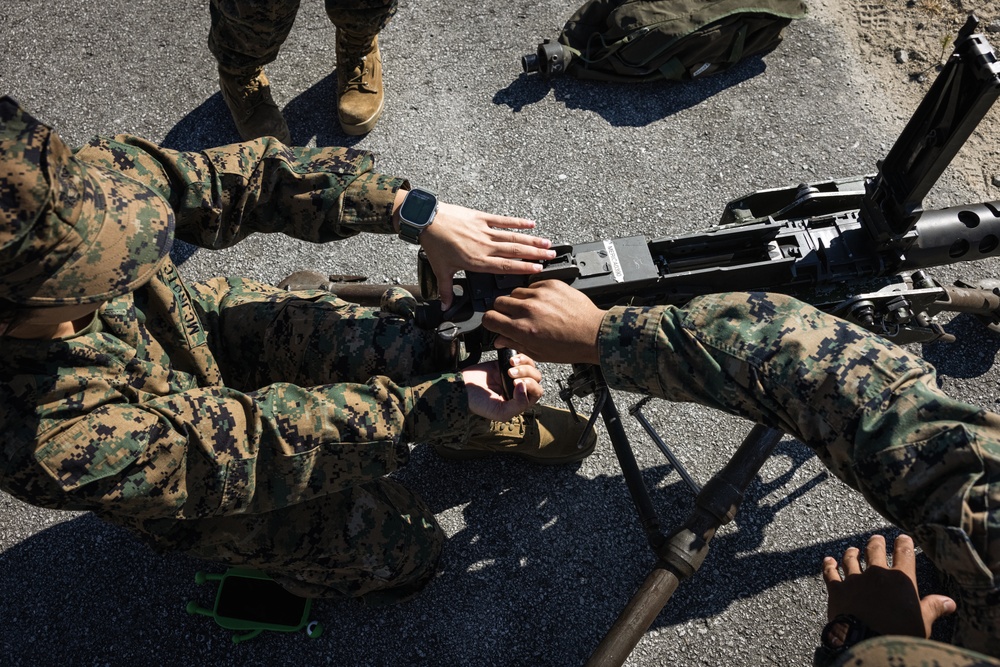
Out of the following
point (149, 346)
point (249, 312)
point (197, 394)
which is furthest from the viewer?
point (249, 312)

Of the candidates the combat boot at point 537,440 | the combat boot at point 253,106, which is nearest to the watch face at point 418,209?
the combat boot at point 537,440

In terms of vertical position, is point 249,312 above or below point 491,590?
above

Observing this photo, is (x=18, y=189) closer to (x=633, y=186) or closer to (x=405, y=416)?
(x=405, y=416)

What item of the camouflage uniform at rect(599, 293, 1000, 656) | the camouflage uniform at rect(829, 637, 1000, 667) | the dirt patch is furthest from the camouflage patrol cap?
the dirt patch

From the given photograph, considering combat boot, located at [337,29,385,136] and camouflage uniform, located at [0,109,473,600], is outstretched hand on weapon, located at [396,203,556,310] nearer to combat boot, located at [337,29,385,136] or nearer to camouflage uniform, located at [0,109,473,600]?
camouflage uniform, located at [0,109,473,600]

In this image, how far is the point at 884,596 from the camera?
2.27 m

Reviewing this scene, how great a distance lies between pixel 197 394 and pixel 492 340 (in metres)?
0.99

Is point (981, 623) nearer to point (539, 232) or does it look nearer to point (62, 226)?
point (62, 226)

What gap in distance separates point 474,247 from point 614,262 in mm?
485

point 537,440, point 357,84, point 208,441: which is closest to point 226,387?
point 208,441

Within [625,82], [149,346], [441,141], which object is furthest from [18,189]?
[625,82]

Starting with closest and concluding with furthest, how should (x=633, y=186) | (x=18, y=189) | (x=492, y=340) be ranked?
(x=18, y=189), (x=492, y=340), (x=633, y=186)

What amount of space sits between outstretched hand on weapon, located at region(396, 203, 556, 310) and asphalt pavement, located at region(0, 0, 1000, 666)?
1.30m

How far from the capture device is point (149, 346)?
236cm
